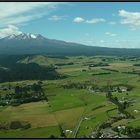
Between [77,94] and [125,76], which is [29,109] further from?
[125,76]

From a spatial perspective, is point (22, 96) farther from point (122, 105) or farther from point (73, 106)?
point (122, 105)

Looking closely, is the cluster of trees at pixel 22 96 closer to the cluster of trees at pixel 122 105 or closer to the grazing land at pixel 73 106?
the grazing land at pixel 73 106

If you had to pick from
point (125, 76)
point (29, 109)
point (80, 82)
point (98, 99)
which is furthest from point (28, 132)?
point (125, 76)

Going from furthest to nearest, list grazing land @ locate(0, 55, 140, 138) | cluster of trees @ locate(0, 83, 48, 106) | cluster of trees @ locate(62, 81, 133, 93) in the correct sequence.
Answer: cluster of trees @ locate(62, 81, 133, 93)
cluster of trees @ locate(0, 83, 48, 106)
grazing land @ locate(0, 55, 140, 138)

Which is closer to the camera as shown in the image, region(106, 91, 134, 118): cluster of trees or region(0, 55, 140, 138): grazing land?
region(0, 55, 140, 138): grazing land

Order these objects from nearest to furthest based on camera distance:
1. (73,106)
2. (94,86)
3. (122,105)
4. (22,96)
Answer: (122,105) → (73,106) → (22,96) → (94,86)

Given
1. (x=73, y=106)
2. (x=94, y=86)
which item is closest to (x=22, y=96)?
(x=73, y=106)

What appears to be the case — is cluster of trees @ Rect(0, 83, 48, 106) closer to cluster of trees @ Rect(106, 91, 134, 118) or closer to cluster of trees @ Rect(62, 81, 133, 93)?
cluster of trees @ Rect(62, 81, 133, 93)

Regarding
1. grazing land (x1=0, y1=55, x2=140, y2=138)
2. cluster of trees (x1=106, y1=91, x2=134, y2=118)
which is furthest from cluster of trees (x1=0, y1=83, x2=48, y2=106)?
cluster of trees (x1=106, y1=91, x2=134, y2=118)
